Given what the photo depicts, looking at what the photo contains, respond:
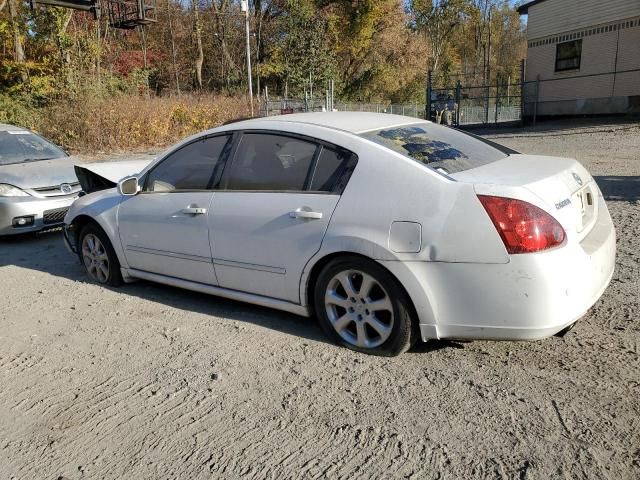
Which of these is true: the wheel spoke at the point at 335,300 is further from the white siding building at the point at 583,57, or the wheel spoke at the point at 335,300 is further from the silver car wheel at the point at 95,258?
the white siding building at the point at 583,57

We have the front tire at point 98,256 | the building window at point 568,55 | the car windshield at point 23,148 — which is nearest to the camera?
the front tire at point 98,256

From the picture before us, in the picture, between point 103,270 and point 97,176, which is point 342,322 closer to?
point 103,270

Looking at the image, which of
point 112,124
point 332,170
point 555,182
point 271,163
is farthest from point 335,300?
point 112,124

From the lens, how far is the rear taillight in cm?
306

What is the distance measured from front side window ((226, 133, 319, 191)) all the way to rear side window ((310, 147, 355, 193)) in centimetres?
9

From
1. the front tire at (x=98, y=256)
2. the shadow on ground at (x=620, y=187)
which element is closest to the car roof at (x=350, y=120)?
the front tire at (x=98, y=256)

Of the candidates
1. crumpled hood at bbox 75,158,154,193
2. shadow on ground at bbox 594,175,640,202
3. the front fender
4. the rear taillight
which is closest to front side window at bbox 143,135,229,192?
the front fender

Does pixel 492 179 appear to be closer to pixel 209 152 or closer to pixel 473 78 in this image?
pixel 209 152

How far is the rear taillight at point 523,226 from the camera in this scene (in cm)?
306

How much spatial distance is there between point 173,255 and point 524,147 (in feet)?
46.9

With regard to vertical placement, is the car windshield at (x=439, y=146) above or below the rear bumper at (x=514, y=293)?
above

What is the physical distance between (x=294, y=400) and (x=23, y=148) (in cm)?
730

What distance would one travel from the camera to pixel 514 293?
10.2ft

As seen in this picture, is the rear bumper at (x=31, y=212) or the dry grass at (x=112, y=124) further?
the dry grass at (x=112, y=124)
